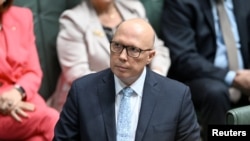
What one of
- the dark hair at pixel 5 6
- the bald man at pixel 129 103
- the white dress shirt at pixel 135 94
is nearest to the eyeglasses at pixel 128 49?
the bald man at pixel 129 103

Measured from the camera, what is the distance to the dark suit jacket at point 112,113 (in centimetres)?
196

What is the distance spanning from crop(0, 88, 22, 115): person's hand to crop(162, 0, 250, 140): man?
98cm

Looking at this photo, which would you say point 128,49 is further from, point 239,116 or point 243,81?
point 243,81

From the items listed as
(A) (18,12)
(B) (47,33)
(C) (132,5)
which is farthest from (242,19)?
(A) (18,12)

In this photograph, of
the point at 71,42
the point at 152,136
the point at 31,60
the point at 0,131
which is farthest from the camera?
the point at 71,42

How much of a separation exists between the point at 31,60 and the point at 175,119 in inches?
38.6

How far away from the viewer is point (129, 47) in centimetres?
193

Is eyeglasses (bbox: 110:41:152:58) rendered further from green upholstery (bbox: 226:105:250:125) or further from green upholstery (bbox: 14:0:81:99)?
green upholstery (bbox: 14:0:81:99)

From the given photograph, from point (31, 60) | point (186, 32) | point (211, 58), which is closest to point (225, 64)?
point (211, 58)

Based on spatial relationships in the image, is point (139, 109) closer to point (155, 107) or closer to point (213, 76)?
point (155, 107)

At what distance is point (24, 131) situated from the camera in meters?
2.50

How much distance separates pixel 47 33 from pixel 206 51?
0.86 metres

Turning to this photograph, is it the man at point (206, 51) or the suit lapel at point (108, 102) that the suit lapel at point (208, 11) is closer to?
the man at point (206, 51)

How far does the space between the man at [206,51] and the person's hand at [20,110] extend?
0.92m
